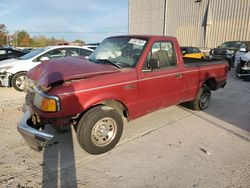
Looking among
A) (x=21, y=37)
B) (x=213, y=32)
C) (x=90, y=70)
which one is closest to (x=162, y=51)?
(x=90, y=70)

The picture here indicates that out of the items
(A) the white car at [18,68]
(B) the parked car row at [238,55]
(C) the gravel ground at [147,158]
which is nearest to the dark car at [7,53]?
(A) the white car at [18,68]

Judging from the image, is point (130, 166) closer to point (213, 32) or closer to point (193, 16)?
point (213, 32)

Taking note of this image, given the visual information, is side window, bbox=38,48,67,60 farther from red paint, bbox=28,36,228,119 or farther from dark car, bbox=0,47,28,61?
red paint, bbox=28,36,228,119

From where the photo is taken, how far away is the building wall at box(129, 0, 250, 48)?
70.7ft

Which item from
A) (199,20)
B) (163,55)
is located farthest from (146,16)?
(163,55)

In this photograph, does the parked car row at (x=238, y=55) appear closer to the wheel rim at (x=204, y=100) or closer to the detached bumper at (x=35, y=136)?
the wheel rim at (x=204, y=100)

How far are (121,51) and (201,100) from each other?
2.70 m

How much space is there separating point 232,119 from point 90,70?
3.62m

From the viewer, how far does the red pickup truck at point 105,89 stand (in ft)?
11.1

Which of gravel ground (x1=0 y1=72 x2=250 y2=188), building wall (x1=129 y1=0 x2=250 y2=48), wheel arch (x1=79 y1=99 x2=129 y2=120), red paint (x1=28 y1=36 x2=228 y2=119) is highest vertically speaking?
building wall (x1=129 y1=0 x2=250 y2=48)

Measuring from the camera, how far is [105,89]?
371cm

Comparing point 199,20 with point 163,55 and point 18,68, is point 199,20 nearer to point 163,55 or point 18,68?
point 18,68

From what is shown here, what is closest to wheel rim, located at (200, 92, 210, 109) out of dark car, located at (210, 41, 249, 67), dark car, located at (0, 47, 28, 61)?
dark car, located at (0, 47, 28, 61)

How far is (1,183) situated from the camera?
3.06 meters
